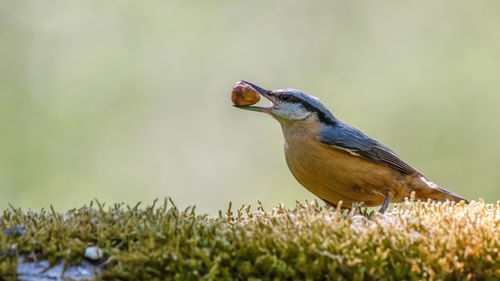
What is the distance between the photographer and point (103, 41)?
367 inches

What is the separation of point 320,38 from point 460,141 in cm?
310

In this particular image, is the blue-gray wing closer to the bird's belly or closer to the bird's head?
the bird's belly

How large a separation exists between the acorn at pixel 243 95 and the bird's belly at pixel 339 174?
592 millimetres

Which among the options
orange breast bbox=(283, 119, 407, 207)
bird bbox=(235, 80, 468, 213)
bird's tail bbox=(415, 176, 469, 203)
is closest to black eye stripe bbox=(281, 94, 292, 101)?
bird bbox=(235, 80, 468, 213)

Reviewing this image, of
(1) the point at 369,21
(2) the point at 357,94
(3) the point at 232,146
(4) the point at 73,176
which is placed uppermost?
(1) the point at 369,21

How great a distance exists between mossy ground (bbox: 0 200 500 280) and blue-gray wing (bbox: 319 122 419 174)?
1.95 metres

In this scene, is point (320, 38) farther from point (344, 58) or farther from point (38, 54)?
point (38, 54)

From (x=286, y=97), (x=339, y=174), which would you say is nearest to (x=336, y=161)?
(x=339, y=174)

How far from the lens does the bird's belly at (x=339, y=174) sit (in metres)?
4.48

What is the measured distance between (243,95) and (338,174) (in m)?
1.17

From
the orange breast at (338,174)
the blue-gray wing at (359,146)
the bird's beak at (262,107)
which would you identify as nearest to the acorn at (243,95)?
the bird's beak at (262,107)

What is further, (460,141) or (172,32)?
(172,32)

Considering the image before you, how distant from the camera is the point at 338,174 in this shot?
4457mm

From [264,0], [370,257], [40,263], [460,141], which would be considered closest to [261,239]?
[370,257]
